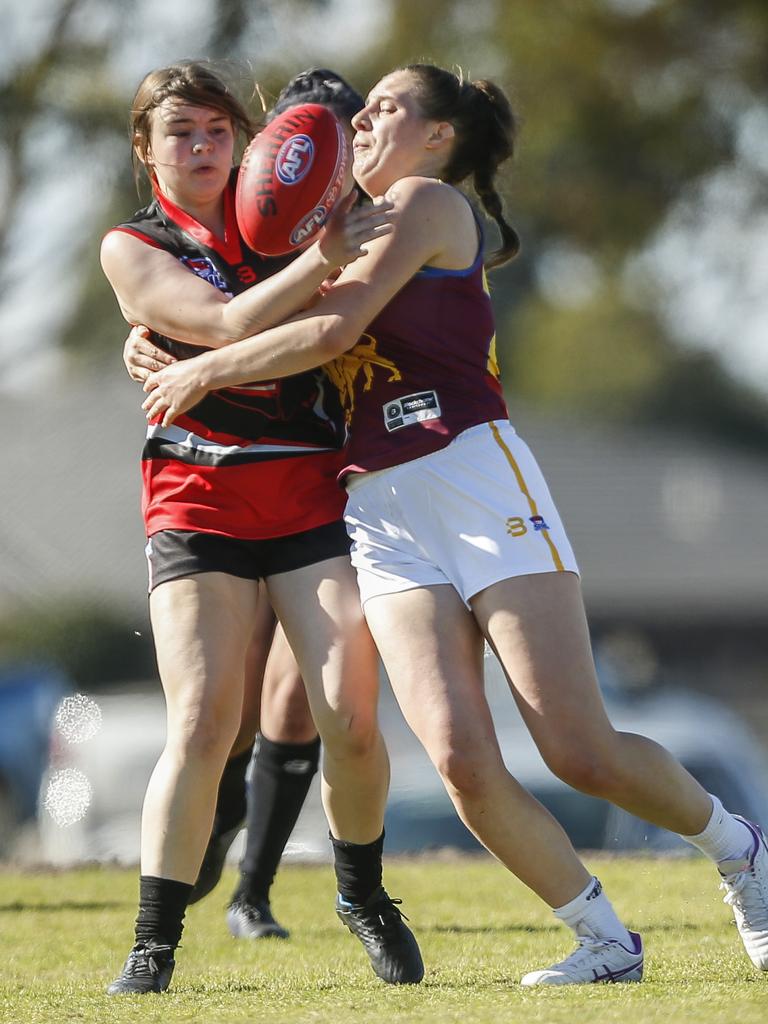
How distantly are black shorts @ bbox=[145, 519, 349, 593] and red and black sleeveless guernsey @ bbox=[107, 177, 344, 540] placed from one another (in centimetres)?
2

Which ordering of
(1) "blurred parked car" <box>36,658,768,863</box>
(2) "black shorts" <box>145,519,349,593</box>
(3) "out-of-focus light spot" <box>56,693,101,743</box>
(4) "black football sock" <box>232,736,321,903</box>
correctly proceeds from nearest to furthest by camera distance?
→ (2) "black shorts" <box>145,519,349,593</box> → (4) "black football sock" <box>232,736,321,903</box> → (3) "out-of-focus light spot" <box>56,693,101,743</box> → (1) "blurred parked car" <box>36,658,768,863</box>

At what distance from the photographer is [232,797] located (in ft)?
16.2

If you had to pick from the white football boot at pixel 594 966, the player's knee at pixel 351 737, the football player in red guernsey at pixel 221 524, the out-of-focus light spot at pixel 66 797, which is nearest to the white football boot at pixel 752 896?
the white football boot at pixel 594 966

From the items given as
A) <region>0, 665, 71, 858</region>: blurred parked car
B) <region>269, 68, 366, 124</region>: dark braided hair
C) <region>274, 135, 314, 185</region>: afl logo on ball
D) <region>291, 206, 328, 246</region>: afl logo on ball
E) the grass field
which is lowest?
<region>0, 665, 71, 858</region>: blurred parked car

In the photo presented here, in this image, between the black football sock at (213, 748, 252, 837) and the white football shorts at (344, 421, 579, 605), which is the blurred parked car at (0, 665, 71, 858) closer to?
the black football sock at (213, 748, 252, 837)

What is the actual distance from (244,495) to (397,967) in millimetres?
1218

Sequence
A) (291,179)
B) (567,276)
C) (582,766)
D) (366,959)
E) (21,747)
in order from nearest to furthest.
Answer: (582,766) → (291,179) → (366,959) → (21,747) → (567,276)

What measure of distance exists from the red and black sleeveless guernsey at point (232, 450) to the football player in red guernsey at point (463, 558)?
0.44ft

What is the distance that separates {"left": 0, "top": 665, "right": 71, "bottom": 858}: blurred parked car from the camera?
33.7 ft

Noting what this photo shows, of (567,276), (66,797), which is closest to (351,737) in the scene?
(66,797)

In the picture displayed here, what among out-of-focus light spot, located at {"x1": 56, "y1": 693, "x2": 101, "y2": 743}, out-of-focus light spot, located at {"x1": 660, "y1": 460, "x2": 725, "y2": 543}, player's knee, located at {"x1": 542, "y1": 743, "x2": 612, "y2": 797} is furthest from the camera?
out-of-focus light spot, located at {"x1": 660, "y1": 460, "x2": 725, "y2": 543}

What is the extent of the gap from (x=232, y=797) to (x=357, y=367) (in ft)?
5.40

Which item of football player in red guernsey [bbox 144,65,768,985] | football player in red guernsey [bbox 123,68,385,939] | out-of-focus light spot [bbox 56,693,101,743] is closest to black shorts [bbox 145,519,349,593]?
football player in red guernsey [bbox 144,65,768,985]

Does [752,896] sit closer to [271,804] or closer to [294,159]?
[271,804]
